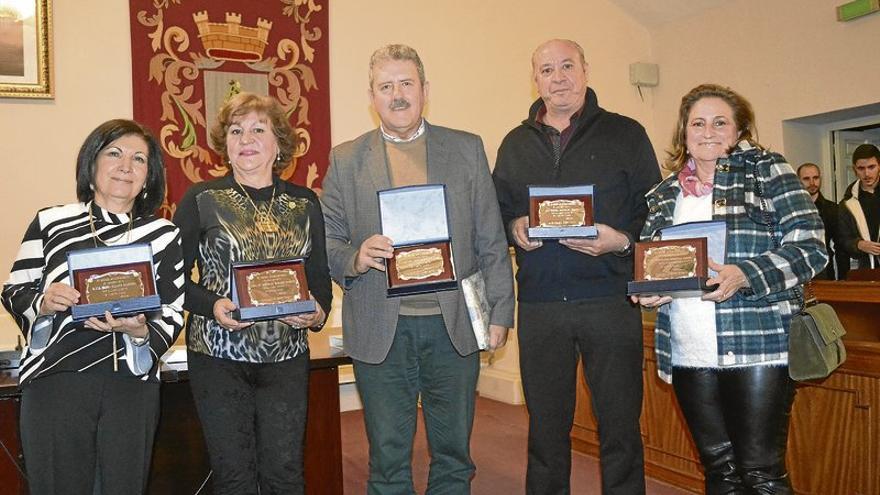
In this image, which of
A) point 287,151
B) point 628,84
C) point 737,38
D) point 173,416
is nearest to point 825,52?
point 737,38

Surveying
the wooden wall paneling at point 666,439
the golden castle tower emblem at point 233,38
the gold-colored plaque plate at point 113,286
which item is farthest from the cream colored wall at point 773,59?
the gold-colored plaque plate at point 113,286

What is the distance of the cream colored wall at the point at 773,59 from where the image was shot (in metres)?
5.67

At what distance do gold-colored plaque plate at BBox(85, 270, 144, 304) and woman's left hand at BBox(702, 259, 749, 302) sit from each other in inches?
60.5

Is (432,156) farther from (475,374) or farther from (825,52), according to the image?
(825,52)

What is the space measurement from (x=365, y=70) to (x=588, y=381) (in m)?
3.91

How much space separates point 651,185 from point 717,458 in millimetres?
900

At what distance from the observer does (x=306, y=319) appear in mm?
2324

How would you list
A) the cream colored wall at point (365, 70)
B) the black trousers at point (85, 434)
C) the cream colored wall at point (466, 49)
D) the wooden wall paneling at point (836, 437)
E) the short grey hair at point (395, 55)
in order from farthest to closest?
the cream colored wall at point (466, 49)
the cream colored wall at point (365, 70)
the wooden wall paneling at point (836, 437)
the short grey hair at point (395, 55)
the black trousers at point (85, 434)

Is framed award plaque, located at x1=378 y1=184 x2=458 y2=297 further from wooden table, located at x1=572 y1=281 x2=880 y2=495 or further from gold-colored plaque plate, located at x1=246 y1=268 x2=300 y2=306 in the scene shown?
wooden table, located at x1=572 y1=281 x2=880 y2=495

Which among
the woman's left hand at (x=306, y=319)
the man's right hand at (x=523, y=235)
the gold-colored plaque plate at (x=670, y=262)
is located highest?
the man's right hand at (x=523, y=235)

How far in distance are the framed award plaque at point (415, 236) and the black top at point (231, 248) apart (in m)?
0.27

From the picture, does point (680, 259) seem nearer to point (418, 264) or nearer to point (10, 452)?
point (418, 264)

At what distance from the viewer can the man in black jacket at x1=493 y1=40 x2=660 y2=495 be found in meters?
2.53

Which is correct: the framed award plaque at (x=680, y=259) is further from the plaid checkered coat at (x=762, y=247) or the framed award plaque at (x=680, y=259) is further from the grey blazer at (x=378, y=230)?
the grey blazer at (x=378, y=230)
